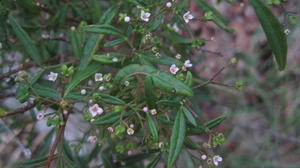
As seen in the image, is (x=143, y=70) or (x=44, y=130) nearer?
(x=143, y=70)

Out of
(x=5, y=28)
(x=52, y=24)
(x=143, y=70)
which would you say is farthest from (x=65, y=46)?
(x=143, y=70)

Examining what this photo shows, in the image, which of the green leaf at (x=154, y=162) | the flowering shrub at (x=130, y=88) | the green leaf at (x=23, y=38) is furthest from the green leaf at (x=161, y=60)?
the green leaf at (x=23, y=38)

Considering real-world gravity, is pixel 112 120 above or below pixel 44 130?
above

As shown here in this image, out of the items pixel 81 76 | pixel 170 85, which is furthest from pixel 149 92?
pixel 81 76

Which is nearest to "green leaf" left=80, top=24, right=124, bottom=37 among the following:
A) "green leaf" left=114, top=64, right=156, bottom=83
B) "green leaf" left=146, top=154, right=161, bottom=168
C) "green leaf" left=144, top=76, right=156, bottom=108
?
"green leaf" left=114, top=64, right=156, bottom=83

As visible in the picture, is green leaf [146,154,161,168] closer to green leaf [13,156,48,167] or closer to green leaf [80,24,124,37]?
green leaf [13,156,48,167]

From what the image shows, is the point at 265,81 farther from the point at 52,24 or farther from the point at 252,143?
the point at 52,24
